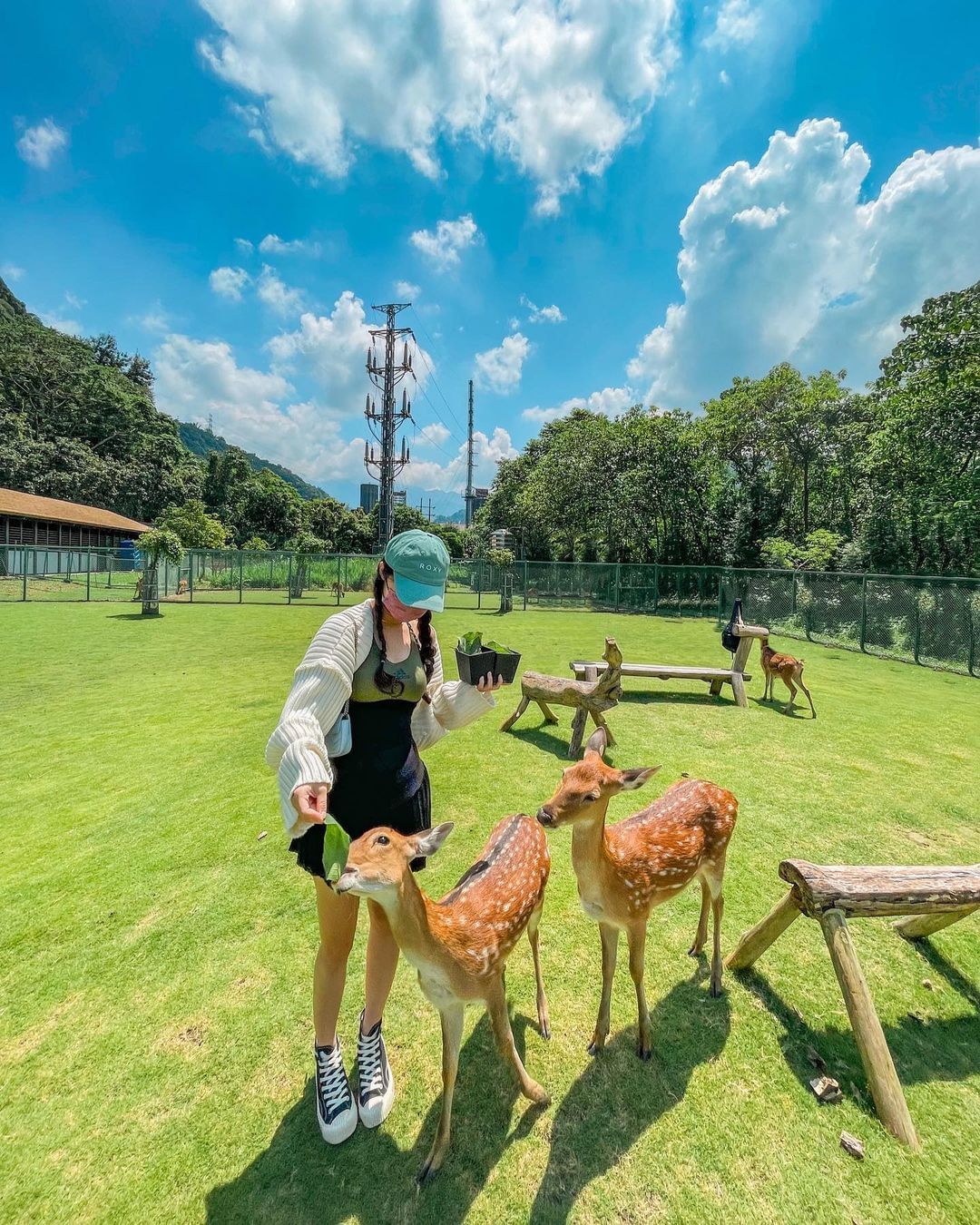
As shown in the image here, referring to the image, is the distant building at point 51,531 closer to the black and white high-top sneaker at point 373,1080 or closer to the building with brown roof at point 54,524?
the building with brown roof at point 54,524

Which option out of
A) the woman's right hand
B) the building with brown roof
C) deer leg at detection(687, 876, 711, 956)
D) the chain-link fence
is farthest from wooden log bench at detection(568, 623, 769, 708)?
the building with brown roof

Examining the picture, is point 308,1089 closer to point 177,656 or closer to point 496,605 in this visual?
point 177,656

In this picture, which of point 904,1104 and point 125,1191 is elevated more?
point 904,1104

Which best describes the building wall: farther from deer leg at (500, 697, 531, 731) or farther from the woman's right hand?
the woman's right hand

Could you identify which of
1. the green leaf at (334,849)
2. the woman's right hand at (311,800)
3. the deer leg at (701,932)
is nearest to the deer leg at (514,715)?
the deer leg at (701,932)

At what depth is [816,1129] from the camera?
6.41ft

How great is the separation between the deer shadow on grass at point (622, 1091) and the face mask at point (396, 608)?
6.80ft

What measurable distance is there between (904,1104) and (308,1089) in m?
2.40

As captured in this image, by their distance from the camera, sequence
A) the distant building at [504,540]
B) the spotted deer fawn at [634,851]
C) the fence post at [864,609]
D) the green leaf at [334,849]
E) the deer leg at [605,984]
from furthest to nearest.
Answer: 1. the distant building at [504,540]
2. the fence post at [864,609]
3. the deer leg at [605,984]
4. the spotted deer fawn at [634,851]
5. the green leaf at [334,849]

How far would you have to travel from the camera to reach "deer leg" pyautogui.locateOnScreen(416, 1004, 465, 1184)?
181cm

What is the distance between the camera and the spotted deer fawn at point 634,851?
202 cm

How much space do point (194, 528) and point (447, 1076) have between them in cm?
4314

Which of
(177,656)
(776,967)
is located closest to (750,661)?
(776,967)

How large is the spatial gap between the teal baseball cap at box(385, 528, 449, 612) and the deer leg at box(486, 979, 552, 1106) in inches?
59.1
